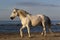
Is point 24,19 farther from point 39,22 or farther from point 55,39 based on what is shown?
point 55,39

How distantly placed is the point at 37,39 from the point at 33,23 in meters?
1.57

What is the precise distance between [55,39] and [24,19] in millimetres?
2655

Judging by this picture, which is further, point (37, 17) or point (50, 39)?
point (37, 17)

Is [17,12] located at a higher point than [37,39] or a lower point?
higher

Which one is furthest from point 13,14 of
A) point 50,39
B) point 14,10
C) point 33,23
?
point 50,39

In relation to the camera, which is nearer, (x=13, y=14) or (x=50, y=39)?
(x=50, y=39)

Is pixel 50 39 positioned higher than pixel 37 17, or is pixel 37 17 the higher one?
pixel 37 17

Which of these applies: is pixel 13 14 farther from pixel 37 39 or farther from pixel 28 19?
pixel 37 39

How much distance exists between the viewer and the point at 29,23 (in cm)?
1973

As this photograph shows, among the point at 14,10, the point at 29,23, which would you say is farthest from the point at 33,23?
the point at 14,10

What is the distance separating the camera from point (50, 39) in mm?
18844

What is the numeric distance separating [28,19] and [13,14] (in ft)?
3.89

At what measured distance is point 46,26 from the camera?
20953 mm

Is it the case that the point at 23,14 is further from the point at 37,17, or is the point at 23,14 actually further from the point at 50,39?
the point at 50,39
